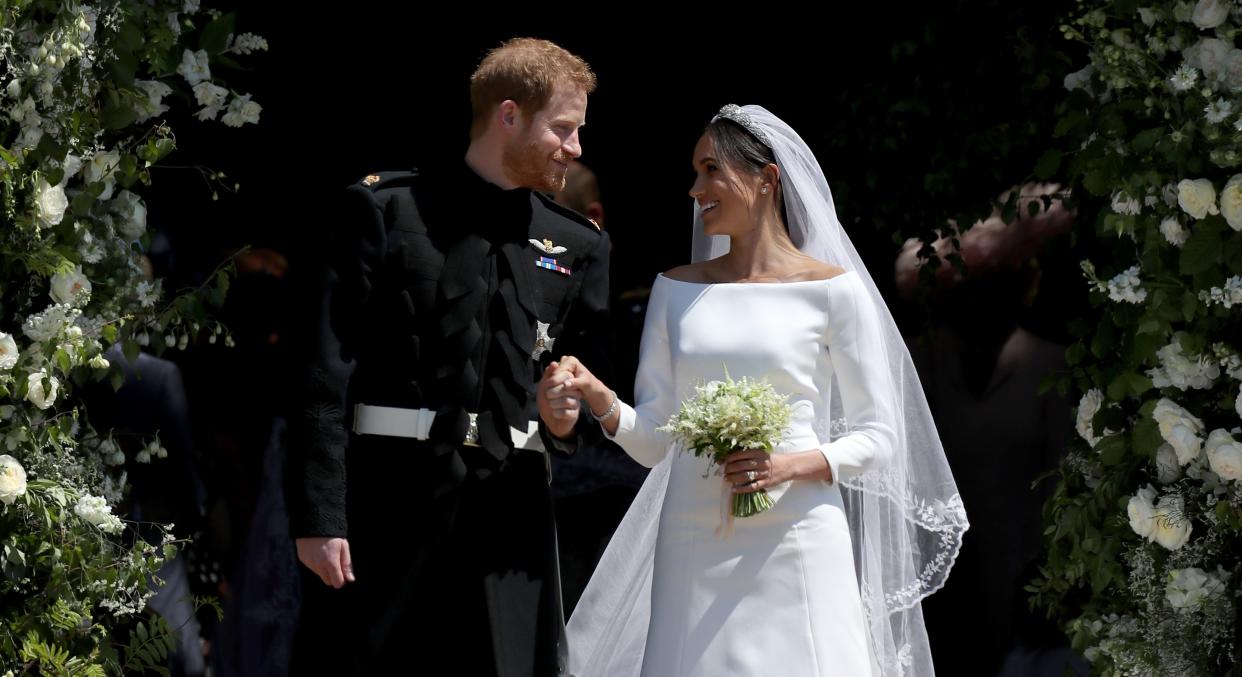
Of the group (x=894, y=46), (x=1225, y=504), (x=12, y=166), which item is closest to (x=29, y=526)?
(x=12, y=166)

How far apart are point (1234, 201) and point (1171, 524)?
31.4 inches

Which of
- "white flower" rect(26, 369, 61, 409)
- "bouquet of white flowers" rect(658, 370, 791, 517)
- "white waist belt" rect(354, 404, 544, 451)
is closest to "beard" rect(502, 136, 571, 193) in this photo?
"white waist belt" rect(354, 404, 544, 451)

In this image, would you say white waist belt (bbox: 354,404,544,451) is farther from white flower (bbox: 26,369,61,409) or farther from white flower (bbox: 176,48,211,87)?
white flower (bbox: 176,48,211,87)

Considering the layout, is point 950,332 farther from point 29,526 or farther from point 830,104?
point 29,526

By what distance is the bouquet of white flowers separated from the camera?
141 inches

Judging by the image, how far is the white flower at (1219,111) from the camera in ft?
12.8

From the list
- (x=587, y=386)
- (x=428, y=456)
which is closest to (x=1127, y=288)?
(x=587, y=386)

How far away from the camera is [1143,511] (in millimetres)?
4082

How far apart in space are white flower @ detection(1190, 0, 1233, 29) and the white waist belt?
1.95 meters

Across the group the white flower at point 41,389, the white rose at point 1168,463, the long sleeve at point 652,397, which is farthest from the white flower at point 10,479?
the white rose at point 1168,463

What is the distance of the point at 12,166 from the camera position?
11.8 ft

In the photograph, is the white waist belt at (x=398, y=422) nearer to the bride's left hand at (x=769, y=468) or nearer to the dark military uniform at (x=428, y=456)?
the dark military uniform at (x=428, y=456)

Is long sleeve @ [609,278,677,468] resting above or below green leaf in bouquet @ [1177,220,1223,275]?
below

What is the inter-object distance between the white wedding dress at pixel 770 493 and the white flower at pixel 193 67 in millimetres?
1287
